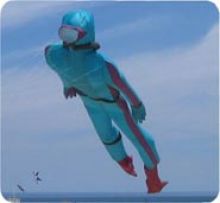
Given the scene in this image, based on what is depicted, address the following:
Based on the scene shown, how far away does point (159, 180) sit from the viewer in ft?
21.7

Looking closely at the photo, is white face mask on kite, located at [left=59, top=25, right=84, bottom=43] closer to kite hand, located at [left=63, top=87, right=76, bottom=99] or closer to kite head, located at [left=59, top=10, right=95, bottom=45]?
kite head, located at [left=59, top=10, right=95, bottom=45]

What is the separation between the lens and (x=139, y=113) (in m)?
6.58

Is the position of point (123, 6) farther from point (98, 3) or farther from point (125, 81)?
point (125, 81)

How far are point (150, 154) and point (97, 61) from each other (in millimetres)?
1010

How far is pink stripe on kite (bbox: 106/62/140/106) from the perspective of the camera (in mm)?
6445

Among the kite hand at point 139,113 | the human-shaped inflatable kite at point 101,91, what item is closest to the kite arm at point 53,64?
the human-shaped inflatable kite at point 101,91

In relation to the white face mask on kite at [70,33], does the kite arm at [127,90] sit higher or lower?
lower

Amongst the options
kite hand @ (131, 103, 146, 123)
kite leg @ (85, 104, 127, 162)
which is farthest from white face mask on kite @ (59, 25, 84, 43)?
kite hand @ (131, 103, 146, 123)

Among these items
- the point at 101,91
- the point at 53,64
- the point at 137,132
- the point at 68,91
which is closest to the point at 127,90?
the point at 101,91

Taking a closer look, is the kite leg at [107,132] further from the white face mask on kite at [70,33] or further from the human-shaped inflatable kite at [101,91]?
the white face mask on kite at [70,33]

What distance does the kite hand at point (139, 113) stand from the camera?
21.5ft

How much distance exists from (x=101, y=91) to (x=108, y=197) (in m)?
0.97

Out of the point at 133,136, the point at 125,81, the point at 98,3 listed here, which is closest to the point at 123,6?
the point at 98,3

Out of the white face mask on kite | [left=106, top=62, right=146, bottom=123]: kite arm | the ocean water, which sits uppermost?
the white face mask on kite
